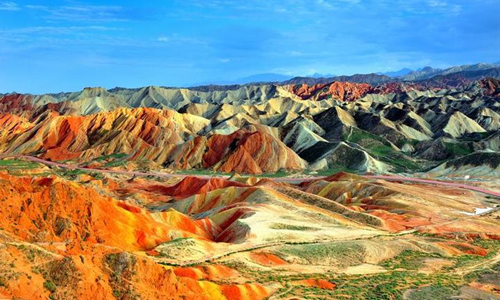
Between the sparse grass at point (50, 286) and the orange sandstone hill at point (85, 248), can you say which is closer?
the sparse grass at point (50, 286)

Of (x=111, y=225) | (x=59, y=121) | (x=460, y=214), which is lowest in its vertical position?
(x=460, y=214)

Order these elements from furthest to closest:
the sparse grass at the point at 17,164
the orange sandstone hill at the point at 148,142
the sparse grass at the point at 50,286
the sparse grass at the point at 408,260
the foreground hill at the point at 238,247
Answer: the orange sandstone hill at the point at 148,142 → the sparse grass at the point at 17,164 → the sparse grass at the point at 408,260 → the foreground hill at the point at 238,247 → the sparse grass at the point at 50,286

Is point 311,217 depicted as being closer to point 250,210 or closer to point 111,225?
point 250,210

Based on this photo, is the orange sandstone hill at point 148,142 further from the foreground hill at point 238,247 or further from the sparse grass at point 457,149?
the foreground hill at point 238,247

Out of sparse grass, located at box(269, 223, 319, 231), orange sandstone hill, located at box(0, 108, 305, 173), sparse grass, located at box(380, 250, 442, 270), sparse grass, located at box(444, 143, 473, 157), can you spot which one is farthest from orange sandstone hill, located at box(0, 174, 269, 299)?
sparse grass, located at box(444, 143, 473, 157)

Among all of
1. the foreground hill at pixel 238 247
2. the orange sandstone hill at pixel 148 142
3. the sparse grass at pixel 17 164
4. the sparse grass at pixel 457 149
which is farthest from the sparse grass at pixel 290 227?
the sparse grass at pixel 457 149

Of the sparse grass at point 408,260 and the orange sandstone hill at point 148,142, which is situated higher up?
the orange sandstone hill at point 148,142

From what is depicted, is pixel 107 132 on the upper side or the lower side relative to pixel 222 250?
upper

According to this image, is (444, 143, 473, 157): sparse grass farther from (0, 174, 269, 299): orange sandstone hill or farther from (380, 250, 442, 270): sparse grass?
(0, 174, 269, 299): orange sandstone hill

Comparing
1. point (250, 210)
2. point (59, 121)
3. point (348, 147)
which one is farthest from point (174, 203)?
point (59, 121)

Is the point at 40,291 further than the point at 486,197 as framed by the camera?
No

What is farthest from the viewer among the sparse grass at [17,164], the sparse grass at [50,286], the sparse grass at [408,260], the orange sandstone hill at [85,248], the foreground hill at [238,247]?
the sparse grass at [17,164]
